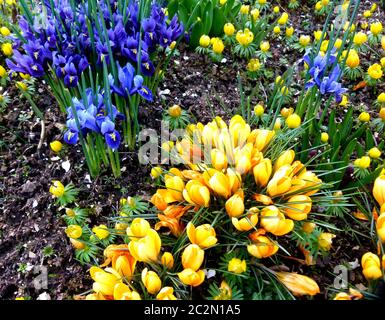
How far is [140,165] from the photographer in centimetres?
244

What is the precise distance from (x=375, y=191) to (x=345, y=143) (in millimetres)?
472

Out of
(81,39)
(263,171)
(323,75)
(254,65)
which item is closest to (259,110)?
(323,75)

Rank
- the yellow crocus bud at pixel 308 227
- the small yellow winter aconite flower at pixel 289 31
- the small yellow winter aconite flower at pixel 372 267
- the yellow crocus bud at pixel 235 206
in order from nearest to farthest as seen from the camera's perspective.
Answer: the small yellow winter aconite flower at pixel 372 267
the yellow crocus bud at pixel 235 206
the yellow crocus bud at pixel 308 227
the small yellow winter aconite flower at pixel 289 31

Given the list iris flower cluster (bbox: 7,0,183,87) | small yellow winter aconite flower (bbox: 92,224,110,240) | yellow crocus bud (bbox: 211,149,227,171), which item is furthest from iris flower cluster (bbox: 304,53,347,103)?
small yellow winter aconite flower (bbox: 92,224,110,240)

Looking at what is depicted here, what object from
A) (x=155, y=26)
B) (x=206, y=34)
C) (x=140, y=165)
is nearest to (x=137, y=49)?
(x=155, y=26)

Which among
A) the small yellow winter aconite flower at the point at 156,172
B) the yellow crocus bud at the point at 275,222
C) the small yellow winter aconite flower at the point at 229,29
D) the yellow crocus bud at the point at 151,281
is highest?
the small yellow winter aconite flower at the point at 229,29

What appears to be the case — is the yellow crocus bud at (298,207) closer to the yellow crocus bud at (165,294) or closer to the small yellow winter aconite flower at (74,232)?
the yellow crocus bud at (165,294)

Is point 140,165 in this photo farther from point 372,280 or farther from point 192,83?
point 372,280

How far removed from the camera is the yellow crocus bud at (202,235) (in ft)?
5.64

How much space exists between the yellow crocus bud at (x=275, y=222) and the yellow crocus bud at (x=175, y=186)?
390 millimetres

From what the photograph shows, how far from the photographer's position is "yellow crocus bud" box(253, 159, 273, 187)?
5.94 feet

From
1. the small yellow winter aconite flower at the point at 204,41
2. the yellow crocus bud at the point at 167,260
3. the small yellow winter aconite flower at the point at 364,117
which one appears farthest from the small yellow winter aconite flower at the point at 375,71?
the yellow crocus bud at the point at 167,260

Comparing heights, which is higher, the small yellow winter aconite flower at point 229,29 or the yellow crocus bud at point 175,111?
the small yellow winter aconite flower at point 229,29

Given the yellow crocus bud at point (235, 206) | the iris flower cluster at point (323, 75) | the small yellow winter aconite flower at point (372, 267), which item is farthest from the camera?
the iris flower cluster at point (323, 75)
